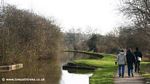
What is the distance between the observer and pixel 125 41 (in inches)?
2724

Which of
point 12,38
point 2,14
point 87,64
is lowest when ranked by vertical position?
point 87,64

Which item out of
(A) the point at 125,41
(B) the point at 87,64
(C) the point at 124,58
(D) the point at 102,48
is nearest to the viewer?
(C) the point at 124,58

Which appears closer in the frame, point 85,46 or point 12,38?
point 12,38

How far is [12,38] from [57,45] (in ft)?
81.1

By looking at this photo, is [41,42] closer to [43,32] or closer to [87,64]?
[43,32]

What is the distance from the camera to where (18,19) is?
150 feet

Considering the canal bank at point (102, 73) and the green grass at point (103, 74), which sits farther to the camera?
the canal bank at point (102, 73)

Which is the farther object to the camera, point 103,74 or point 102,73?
point 102,73

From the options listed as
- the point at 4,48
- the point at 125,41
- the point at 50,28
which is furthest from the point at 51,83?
the point at 125,41

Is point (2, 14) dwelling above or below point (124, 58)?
above

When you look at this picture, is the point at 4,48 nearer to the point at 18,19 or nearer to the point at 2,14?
the point at 2,14

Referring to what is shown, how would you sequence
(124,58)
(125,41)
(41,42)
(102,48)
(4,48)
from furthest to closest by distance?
(102,48) < (125,41) < (41,42) < (4,48) < (124,58)

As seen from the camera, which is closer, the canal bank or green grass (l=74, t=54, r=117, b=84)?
green grass (l=74, t=54, r=117, b=84)

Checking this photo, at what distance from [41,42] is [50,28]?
839 centimetres
